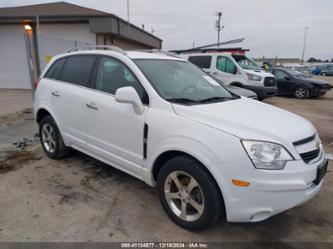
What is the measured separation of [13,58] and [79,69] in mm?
11858

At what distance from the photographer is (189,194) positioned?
260 centimetres

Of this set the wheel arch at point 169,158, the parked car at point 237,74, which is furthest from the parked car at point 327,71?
the wheel arch at point 169,158

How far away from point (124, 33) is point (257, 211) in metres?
13.8

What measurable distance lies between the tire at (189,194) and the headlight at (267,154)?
430 mm

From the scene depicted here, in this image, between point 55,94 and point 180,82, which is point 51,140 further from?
point 180,82

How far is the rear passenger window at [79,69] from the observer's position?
3.69 m

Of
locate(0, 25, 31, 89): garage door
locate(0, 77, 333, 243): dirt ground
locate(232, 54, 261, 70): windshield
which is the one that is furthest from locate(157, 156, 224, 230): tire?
locate(0, 25, 31, 89): garage door

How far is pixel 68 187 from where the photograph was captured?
3.53 m

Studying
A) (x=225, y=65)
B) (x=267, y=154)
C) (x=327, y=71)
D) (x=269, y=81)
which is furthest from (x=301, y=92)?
(x=327, y=71)

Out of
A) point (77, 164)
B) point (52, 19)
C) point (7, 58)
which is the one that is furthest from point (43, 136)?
point (7, 58)

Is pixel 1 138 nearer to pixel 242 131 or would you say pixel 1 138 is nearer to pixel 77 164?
pixel 77 164

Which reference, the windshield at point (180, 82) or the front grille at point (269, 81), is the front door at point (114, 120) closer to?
the windshield at point (180, 82)

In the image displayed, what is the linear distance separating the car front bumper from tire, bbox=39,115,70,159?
302 cm

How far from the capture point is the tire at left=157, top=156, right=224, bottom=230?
238 centimetres
